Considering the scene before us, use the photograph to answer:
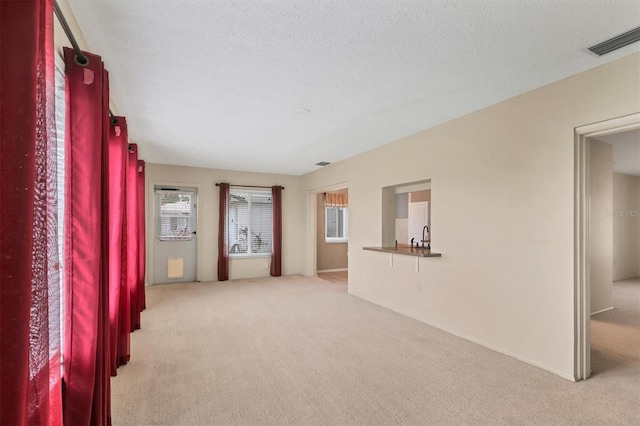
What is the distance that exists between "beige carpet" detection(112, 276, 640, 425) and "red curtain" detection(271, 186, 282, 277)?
11.0 ft

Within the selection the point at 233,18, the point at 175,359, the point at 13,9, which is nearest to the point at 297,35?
the point at 233,18

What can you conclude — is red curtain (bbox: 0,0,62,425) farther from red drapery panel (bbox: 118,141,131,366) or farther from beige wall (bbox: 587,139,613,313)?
beige wall (bbox: 587,139,613,313)

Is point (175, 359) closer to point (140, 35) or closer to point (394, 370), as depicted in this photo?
point (394, 370)

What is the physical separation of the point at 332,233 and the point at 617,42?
23.6 ft

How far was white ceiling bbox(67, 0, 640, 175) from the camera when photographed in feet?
5.95

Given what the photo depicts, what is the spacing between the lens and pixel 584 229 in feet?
8.62

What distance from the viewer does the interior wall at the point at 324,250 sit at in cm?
842

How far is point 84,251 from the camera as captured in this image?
171cm

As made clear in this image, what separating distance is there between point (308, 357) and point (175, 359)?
1.28 metres

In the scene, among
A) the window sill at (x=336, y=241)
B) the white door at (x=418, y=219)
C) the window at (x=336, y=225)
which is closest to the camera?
the white door at (x=418, y=219)

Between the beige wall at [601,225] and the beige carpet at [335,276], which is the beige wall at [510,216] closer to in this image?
the beige wall at [601,225]

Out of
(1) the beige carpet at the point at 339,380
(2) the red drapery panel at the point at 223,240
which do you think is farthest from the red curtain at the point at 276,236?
(1) the beige carpet at the point at 339,380

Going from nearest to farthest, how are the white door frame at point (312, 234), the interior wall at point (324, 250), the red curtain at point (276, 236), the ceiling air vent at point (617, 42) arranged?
the ceiling air vent at point (617, 42) → the red curtain at point (276, 236) → the white door frame at point (312, 234) → the interior wall at point (324, 250)

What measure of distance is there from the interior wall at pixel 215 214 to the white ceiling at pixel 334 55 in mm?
3023
